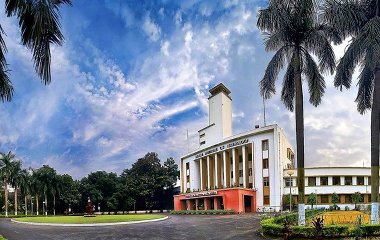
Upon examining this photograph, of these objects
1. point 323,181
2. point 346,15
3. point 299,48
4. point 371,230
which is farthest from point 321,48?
point 323,181

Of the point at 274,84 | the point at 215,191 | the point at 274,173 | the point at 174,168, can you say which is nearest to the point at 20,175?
the point at 174,168

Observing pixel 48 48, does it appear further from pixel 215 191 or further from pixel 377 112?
pixel 215 191

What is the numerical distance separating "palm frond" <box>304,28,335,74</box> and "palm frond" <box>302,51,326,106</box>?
468 mm

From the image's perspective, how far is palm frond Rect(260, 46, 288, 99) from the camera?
23.8 meters

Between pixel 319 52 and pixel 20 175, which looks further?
pixel 20 175

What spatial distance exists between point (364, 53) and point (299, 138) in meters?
5.91

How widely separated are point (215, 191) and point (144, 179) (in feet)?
91.8

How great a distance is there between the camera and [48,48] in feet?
30.2

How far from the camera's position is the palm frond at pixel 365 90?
2355 centimetres

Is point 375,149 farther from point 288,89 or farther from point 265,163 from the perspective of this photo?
point 265,163

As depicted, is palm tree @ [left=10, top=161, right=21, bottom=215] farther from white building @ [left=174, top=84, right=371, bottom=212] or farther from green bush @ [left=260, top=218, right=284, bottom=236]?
green bush @ [left=260, top=218, right=284, bottom=236]

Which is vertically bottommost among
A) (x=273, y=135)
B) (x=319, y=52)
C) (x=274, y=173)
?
(x=274, y=173)

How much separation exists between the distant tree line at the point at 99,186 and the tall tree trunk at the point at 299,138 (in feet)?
209

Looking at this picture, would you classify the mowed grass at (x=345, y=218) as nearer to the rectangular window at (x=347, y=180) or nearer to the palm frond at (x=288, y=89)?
the palm frond at (x=288, y=89)
